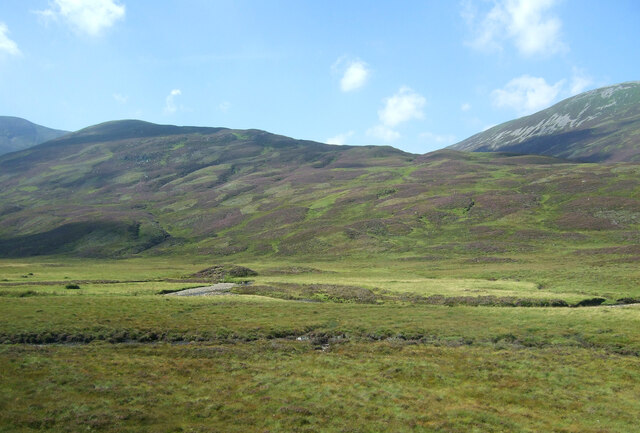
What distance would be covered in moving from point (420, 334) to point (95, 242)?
143523 mm

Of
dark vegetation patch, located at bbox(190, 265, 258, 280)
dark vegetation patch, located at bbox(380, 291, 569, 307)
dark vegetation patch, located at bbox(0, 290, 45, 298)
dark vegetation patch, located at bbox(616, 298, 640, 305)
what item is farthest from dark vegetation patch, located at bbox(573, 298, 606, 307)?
dark vegetation patch, located at bbox(0, 290, 45, 298)

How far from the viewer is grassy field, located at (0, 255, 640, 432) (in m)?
21.6

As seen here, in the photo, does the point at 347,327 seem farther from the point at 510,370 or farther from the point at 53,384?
the point at 53,384

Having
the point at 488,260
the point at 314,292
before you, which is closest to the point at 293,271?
the point at 314,292

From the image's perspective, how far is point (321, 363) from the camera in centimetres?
3097

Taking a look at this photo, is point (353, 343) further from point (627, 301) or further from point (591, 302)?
point (627, 301)

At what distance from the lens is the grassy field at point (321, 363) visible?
71.0 feet

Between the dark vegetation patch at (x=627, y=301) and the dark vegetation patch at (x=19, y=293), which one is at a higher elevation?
the dark vegetation patch at (x=627, y=301)

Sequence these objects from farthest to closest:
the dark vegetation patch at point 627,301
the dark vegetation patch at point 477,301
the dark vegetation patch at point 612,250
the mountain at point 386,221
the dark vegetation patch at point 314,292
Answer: the mountain at point 386,221, the dark vegetation patch at point 612,250, the dark vegetation patch at point 314,292, the dark vegetation patch at point 477,301, the dark vegetation patch at point 627,301

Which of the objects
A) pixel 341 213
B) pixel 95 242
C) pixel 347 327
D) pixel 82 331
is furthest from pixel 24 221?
pixel 347 327

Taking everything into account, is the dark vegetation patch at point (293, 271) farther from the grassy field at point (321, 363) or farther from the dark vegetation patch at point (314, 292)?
the grassy field at point (321, 363)

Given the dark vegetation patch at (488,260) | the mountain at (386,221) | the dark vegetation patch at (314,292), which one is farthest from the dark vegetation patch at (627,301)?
the mountain at (386,221)

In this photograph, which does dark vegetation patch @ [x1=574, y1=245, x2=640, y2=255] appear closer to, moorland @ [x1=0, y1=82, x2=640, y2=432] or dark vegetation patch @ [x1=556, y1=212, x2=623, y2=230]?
moorland @ [x1=0, y1=82, x2=640, y2=432]

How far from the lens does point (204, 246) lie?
455 ft
